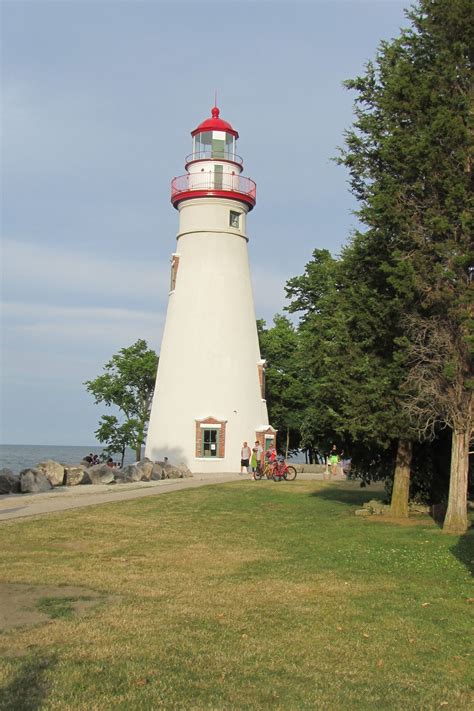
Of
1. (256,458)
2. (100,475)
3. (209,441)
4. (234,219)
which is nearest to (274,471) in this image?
(256,458)

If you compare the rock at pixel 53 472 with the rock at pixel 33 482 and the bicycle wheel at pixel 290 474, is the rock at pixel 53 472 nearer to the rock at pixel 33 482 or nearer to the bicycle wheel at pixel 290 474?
the rock at pixel 33 482

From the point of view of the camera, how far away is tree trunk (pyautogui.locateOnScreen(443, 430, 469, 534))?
15.2 m

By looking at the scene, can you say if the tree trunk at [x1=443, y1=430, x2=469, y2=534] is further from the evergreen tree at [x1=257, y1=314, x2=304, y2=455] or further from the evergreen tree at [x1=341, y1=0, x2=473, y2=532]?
the evergreen tree at [x1=257, y1=314, x2=304, y2=455]

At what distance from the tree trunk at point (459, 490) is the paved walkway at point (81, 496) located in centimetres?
953

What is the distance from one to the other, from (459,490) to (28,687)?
1155 cm

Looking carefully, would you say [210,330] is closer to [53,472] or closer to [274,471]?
[274,471]

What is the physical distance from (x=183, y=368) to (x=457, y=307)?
21.8 metres

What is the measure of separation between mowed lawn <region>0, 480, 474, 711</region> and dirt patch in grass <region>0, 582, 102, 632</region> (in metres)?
0.19

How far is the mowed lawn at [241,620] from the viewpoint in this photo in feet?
19.0

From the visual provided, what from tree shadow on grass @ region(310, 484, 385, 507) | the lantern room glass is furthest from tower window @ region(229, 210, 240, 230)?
tree shadow on grass @ region(310, 484, 385, 507)

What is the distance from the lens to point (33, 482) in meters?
23.8

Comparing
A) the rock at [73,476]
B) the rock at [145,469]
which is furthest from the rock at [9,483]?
the rock at [145,469]

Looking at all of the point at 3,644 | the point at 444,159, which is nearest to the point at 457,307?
the point at 444,159

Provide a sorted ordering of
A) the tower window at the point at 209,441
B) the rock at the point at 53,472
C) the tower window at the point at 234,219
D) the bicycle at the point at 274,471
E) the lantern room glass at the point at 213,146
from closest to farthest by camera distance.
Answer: the rock at the point at 53,472
the bicycle at the point at 274,471
the tower window at the point at 209,441
the lantern room glass at the point at 213,146
the tower window at the point at 234,219
